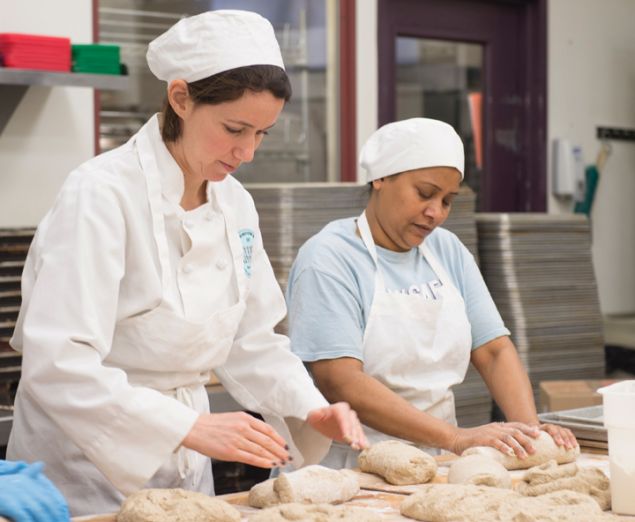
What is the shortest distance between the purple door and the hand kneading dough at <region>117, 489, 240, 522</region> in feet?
10.3

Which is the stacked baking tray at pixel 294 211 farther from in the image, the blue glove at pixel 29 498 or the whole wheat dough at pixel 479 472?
the blue glove at pixel 29 498

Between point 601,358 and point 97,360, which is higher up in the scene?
point 97,360

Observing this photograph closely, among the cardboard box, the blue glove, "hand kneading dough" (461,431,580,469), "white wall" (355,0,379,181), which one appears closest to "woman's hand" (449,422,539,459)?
"hand kneading dough" (461,431,580,469)

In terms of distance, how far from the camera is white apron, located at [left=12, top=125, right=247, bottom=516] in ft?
6.48

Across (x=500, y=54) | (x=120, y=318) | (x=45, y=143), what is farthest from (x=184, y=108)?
(x=500, y=54)

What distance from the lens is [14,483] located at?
5.25 feet

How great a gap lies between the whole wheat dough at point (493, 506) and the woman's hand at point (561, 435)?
40cm

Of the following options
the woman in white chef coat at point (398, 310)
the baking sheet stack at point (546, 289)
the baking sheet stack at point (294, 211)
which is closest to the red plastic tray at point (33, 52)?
the baking sheet stack at point (294, 211)

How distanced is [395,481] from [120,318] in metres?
0.59

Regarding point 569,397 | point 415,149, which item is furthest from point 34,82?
point 569,397

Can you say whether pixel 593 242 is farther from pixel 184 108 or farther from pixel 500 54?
pixel 184 108

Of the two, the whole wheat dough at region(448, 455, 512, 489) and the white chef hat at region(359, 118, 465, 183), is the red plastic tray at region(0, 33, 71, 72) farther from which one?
the whole wheat dough at region(448, 455, 512, 489)

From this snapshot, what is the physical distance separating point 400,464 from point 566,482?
1.00 ft

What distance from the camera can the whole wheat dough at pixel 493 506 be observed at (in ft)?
5.60
